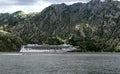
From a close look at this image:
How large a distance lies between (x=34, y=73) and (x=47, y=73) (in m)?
3.87

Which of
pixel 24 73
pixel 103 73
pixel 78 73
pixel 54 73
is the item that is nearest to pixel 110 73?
pixel 103 73

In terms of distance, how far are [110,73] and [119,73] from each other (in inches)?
108

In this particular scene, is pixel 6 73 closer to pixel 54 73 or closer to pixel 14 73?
pixel 14 73

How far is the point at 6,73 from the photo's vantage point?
104688mm

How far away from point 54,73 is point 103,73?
14686mm

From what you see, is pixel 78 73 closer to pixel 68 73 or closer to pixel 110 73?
pixel 68 73

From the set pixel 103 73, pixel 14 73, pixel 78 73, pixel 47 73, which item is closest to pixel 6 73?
pixel 14 73

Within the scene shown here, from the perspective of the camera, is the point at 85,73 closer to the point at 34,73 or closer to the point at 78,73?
the point at 78,73

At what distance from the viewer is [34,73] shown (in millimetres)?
104875

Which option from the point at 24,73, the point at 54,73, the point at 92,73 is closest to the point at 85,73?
the point at 92,73

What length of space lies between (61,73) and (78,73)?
5.10 meters

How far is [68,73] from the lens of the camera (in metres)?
106

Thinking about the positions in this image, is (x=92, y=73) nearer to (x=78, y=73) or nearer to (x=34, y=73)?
(x=78, y=73)

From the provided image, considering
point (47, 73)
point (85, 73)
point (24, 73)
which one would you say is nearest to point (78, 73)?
point (85, 73)
